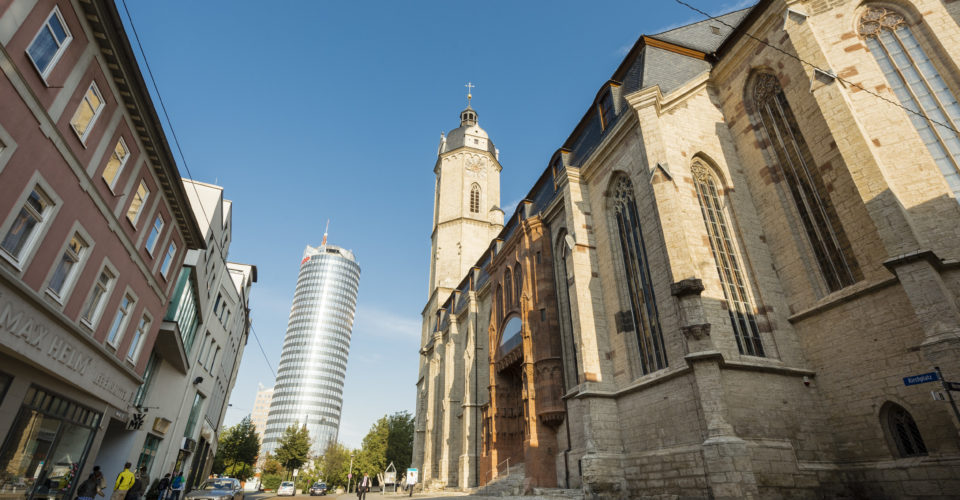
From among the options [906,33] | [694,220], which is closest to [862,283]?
[694,220]

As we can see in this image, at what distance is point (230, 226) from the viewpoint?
2591cm

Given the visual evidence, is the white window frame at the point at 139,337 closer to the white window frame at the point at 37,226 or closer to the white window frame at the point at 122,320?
the white window frame at the point at 122,320

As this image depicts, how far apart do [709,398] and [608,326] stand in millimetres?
6268

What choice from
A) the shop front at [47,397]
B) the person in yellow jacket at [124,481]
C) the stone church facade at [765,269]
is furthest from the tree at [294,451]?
the person in yellow jacket at [124,481]

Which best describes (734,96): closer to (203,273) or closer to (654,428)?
(654,428)

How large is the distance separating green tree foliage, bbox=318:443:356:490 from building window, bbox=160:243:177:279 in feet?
163

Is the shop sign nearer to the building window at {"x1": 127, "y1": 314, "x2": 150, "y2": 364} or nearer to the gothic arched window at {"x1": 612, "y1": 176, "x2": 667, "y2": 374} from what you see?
the building window at {"x1": 127, "y1": 314, "x2": 150, "y2": 364}

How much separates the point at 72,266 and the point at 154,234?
14.2ft

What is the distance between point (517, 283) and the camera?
25516 mm

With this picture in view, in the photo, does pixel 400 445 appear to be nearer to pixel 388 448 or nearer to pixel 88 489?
pixel 388 448

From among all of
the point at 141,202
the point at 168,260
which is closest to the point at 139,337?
the point at 168,260

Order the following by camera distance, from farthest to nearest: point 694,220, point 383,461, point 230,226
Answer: point 383,461 < point 230,226 < point 694,220

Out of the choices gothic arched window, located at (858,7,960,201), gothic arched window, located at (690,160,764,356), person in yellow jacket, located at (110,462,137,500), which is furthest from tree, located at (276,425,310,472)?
gothic arched window, located at (858,7,960,201)

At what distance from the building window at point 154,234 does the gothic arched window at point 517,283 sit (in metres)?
16.4
